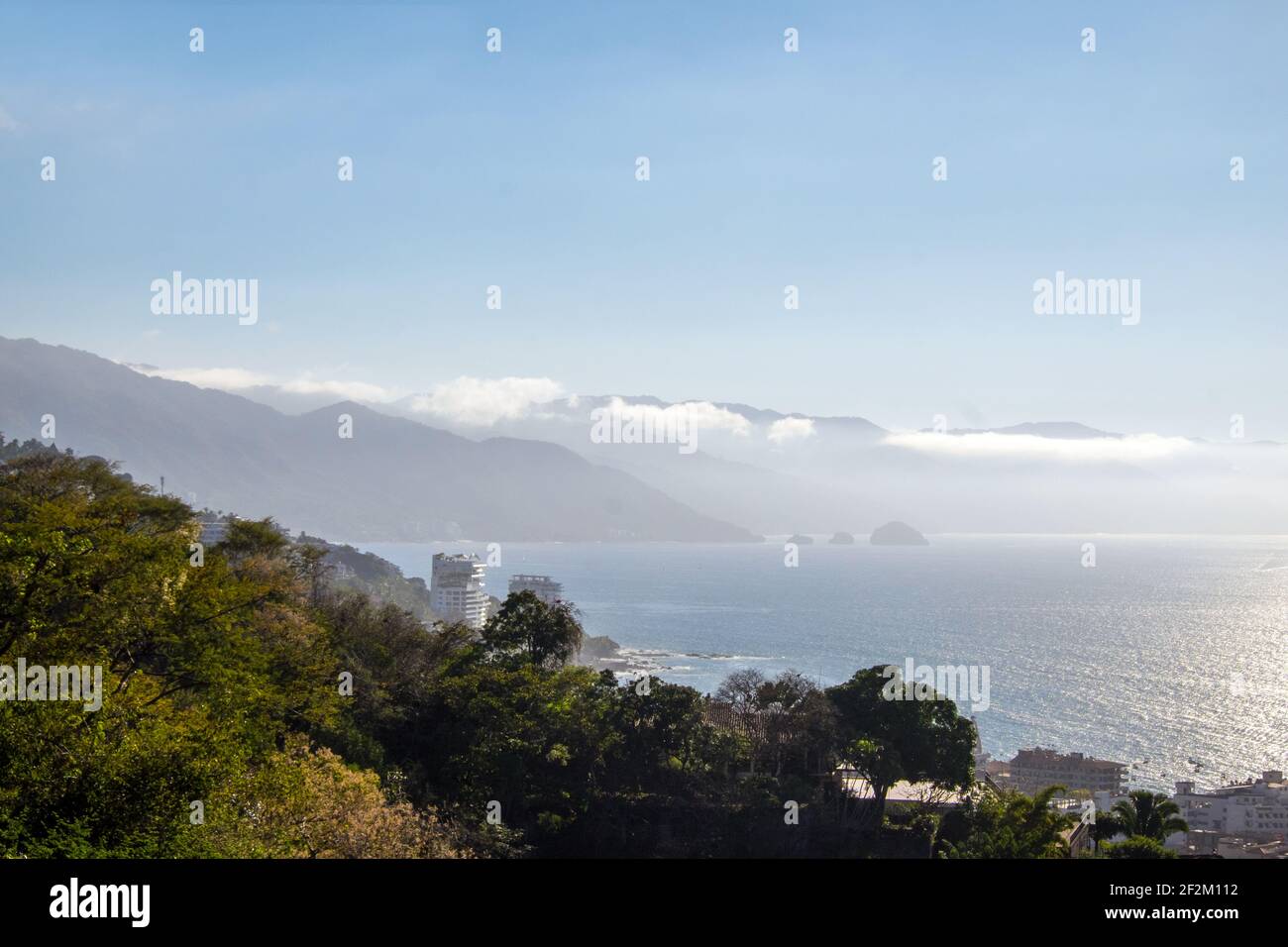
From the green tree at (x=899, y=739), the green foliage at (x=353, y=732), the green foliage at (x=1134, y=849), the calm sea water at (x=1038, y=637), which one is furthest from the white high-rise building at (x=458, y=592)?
the green foliage at (x=1134, y=849)

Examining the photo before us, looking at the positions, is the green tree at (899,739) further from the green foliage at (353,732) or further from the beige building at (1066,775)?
the beige building at (1066,775)

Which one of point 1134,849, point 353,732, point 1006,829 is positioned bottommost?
point 1006,829

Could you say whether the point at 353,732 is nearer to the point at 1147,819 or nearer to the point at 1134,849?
the point at 1134,849

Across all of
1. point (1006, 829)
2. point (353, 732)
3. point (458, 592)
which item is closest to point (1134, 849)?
point (1006, 829)

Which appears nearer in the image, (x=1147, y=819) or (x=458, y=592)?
(x=1147, y=819)
